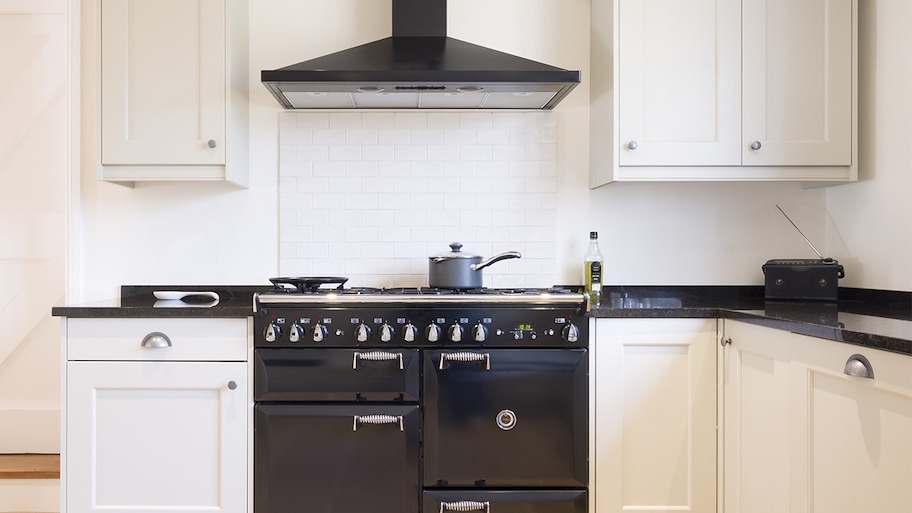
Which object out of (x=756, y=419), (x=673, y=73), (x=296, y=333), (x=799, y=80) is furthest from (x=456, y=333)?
(x=799, y=80)

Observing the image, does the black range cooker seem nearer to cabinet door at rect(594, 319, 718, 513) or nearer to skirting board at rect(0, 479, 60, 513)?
cabinet door at rect(594, 319, 718, 513)

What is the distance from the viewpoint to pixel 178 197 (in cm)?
269

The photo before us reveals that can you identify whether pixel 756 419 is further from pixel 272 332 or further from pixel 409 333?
pixel 272 332

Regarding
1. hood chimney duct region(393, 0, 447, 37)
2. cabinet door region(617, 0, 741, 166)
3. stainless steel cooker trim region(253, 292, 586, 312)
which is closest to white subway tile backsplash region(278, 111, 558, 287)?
hood chimney duct region(393, 0, 447, 37)

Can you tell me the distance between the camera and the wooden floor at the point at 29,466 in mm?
2510

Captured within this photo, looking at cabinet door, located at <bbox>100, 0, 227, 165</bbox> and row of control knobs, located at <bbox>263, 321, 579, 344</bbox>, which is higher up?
cabinet door, located at <bbox>100, 0, 227, 165</bbox>

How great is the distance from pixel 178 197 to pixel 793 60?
2.61 meters

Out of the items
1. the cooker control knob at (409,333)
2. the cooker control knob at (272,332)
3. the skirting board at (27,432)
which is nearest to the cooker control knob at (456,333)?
the cooker control knob at (409,333)

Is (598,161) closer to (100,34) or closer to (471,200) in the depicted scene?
(471,200)

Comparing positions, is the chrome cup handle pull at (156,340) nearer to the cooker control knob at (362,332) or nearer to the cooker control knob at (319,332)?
the cooker control knob at (319,332)

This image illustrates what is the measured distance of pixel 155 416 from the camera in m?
2.10

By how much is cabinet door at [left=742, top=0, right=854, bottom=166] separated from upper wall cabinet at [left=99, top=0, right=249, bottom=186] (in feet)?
6.74

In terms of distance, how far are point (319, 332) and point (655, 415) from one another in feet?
3.98

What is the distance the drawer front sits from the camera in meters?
2.10
